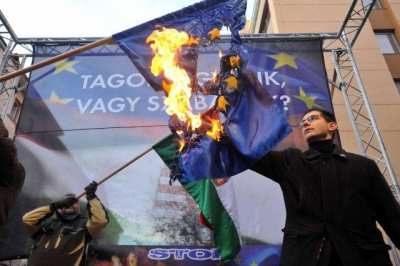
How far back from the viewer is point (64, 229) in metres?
4.12

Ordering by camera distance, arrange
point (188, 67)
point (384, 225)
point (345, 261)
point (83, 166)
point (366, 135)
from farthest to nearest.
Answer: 1. point (366, 135)
2. point (83, 166)
3. point (188, 67)
4. point (384, 225)
5. point (345, 261)

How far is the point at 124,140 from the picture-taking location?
5535mm

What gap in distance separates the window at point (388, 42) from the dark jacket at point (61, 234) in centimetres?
939

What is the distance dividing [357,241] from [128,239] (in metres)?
3.37

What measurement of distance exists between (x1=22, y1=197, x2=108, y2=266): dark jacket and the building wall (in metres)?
5.37

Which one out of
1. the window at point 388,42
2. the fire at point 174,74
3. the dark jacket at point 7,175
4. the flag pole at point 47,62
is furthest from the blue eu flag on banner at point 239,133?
the window at point 388,42

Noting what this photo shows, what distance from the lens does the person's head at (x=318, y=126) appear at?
241 cm

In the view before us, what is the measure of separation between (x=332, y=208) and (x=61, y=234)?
121 inches

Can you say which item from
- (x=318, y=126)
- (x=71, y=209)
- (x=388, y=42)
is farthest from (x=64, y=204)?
(x=388, y=42)

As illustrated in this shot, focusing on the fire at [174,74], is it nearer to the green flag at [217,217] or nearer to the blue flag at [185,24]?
the blue flag at [185,24]

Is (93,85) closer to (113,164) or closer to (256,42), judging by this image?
(113,164)

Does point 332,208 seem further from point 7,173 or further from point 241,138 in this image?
point 7,173

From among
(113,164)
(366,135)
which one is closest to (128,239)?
(113,164)

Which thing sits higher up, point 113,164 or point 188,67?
point 188,67
